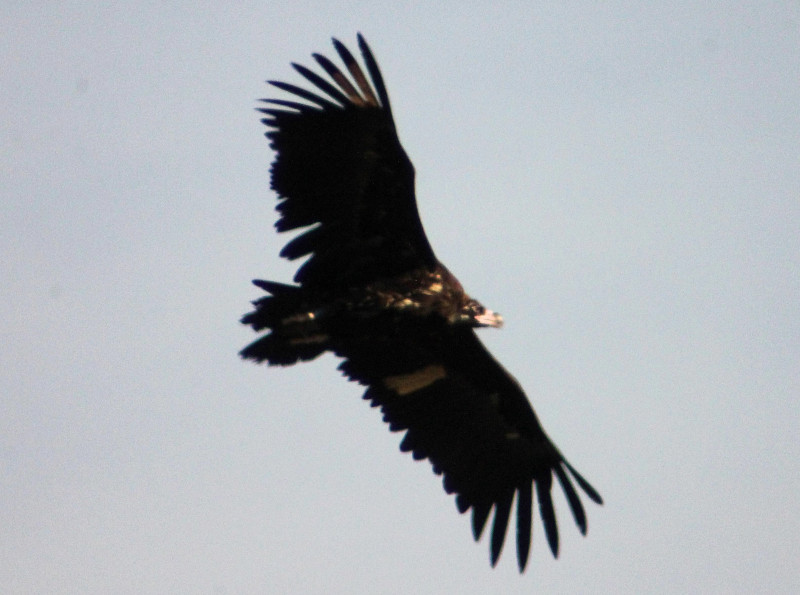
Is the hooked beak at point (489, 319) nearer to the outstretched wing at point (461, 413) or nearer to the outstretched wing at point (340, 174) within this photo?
the outstretched wing at point (461, 413)

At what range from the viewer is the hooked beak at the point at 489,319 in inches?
403

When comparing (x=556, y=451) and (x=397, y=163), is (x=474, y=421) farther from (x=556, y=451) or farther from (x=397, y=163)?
(x=397, y=163)

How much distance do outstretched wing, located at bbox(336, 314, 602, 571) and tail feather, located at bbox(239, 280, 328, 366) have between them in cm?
68

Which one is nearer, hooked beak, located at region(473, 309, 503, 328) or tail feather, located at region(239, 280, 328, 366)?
tail feather, located at region(239, 280, 328, 366)

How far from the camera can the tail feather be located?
9.33 m

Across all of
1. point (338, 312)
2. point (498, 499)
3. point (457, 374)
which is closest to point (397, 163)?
point (338, 312)

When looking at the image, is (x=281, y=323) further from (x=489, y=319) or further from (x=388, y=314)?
(x=489, y=319)

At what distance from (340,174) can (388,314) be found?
122cm

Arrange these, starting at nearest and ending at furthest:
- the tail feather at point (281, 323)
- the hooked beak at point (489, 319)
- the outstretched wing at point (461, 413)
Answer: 1. the tail feather at point (281, 323)
2. the outstretched wing at point (461, 413)
3. the hooked beak at point (489, 319)

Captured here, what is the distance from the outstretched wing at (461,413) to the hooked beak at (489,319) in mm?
178

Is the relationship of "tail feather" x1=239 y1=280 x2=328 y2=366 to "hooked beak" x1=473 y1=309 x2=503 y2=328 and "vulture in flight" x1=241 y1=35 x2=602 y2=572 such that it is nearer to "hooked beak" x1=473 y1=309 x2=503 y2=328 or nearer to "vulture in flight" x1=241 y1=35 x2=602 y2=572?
"vulture in flight" x1=241 y1=35 x2=602 y2=572

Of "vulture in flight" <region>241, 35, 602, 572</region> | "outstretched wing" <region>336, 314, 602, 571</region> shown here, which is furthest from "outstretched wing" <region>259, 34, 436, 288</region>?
"outstretched wing" <region>336, 314, 602, 571</region>

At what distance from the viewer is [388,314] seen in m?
9.95

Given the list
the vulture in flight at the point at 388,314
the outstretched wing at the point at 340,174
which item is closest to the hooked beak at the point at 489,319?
the vulture in flight at the point at 388,314
